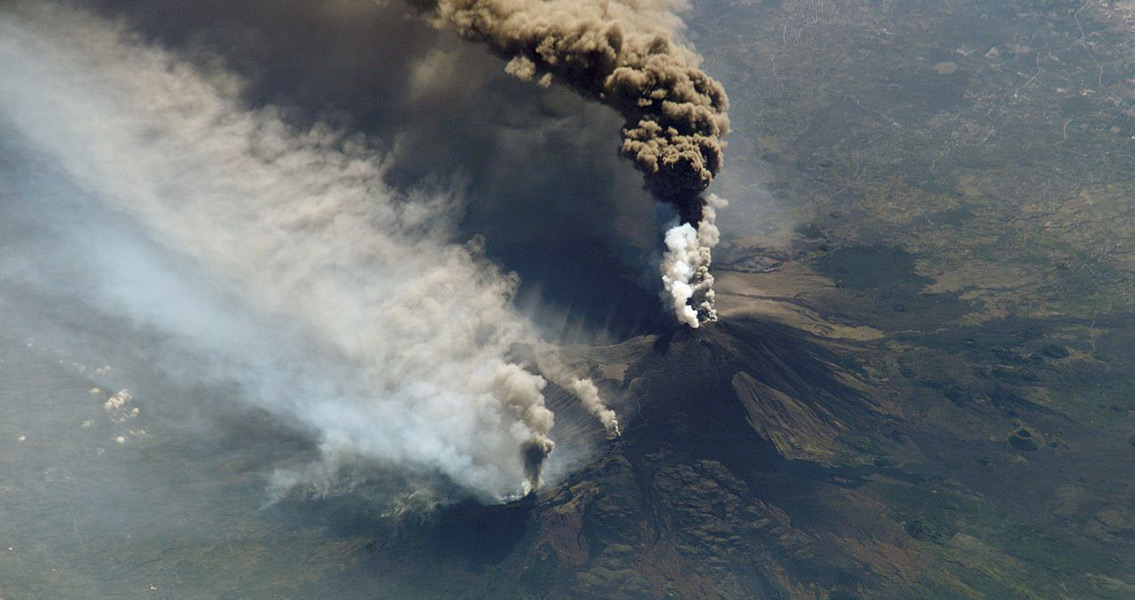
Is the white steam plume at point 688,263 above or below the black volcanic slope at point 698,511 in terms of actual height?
above

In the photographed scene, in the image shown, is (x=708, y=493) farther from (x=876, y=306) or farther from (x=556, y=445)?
(x=876, y=306)

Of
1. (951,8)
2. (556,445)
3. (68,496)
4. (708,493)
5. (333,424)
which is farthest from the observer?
(951,8)

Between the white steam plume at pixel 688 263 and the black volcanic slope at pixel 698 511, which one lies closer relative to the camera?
the white steam plume at pixel 688 263

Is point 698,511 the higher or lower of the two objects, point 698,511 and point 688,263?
the lower

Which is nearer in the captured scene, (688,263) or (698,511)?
(688,263)

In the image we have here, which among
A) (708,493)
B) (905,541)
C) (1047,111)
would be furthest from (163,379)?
(1047,111)

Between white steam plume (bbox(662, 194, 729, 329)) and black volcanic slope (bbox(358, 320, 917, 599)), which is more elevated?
white steam plume (bbox(662, 194, 729, 329))

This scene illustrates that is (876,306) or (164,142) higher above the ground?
(876,306)

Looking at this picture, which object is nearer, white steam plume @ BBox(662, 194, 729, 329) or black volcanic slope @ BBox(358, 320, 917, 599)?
white steam plume @ BBox(662, 194, 729, 329)
